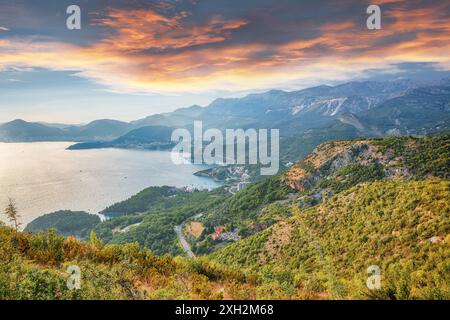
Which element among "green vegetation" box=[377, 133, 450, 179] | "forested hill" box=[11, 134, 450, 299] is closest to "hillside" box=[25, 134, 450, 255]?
"green vegetation" box=[377, 133, 450, 179]

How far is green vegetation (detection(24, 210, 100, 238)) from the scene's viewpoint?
8494 cm

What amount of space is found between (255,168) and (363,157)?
123 metres

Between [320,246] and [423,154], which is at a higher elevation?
[423,154]

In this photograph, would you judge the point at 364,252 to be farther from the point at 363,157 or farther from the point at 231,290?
the point at 363,157

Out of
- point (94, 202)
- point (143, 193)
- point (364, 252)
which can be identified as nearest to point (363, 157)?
point (364, 252)

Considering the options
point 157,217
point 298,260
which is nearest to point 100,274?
point 298,260

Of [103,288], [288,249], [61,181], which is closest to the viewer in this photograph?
[103,288]

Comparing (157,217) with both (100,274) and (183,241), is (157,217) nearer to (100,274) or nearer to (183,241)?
(183,241)

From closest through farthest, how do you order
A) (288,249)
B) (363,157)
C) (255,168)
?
(288,249), (363,157), (255,168)

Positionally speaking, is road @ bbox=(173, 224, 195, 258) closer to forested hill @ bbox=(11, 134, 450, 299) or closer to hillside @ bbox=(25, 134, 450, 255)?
hillside @ bbox=(25, 134, 450, 255)

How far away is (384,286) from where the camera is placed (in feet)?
28.2

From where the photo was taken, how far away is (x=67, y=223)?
8781cm

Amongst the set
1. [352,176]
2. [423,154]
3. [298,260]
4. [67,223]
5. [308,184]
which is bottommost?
[67,223]
